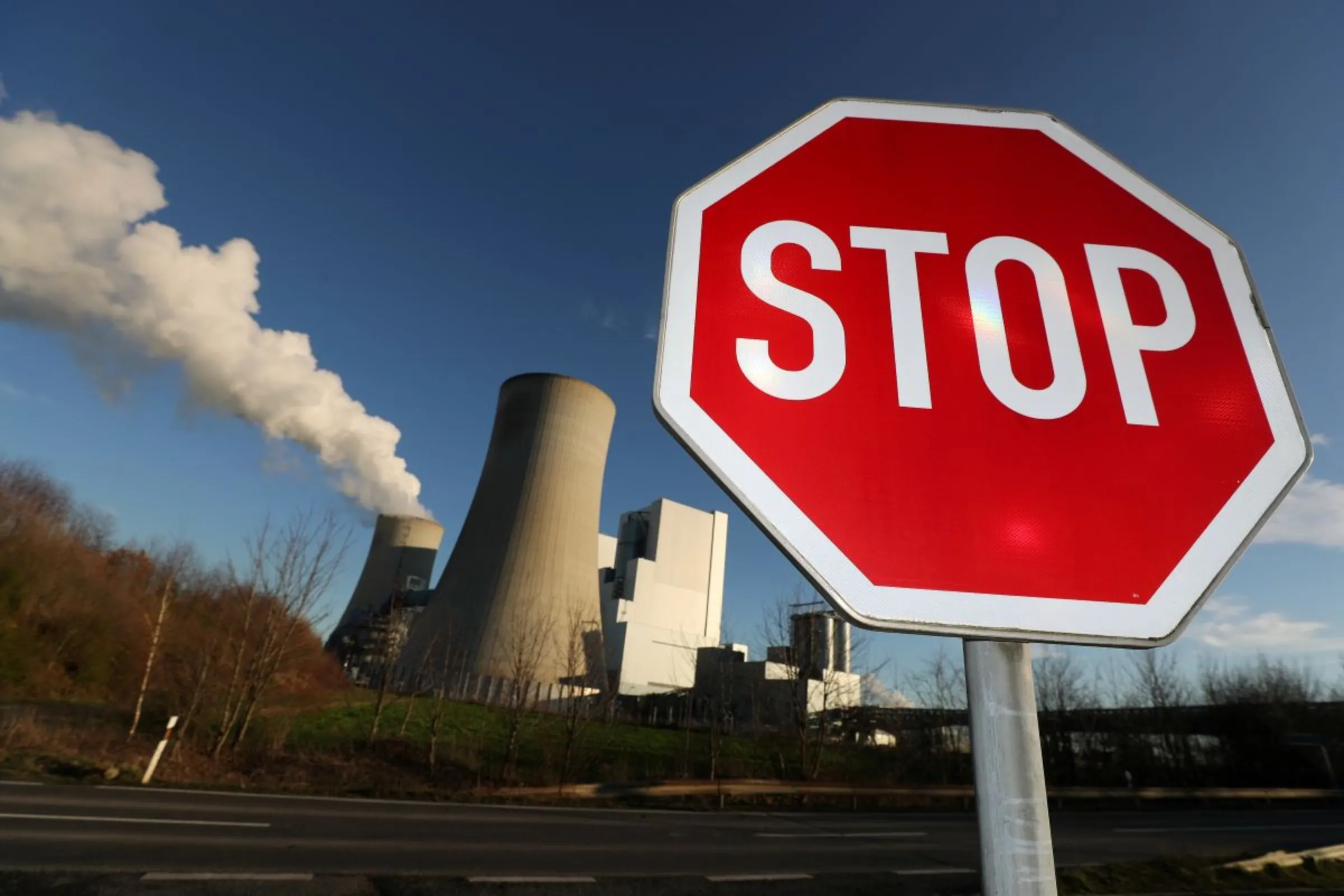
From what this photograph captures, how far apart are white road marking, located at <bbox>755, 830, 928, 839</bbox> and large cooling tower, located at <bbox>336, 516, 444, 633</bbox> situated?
26648 millimetres

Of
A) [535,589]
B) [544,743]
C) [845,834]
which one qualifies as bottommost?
[845,834]

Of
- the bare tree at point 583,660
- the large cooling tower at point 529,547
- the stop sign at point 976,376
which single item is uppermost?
the large cooling tower at point 529,547

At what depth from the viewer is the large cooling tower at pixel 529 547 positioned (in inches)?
744

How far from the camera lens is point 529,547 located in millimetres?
18891

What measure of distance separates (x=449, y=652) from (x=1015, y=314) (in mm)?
20375

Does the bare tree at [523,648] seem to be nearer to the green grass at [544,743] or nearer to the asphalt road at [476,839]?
the green grass at [544,743]

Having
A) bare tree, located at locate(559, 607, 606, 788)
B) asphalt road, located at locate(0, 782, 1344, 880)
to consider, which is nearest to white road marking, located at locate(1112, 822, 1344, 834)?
asphalt road, located at locate(0, 782, 1344, 880)

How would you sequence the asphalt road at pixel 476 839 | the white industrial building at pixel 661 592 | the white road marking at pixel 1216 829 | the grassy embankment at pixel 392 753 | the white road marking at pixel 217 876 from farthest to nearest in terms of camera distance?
the white industrial building at pixel 661 592 → the white road marking at pixel 1216 829 → the grassy embankment at pixel 392 753 → the asphalt road at pixel 476 839 → the white road marking at pixel 217 876

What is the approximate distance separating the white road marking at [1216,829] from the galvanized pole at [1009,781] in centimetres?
1385

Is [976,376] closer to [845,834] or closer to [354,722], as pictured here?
[845,834]

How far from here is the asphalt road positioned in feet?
18.3

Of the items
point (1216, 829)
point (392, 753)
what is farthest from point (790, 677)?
point (392, 753)

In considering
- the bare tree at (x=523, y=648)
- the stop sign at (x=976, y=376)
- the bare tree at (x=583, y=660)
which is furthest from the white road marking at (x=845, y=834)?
the stop sign at (x=976, y=376)

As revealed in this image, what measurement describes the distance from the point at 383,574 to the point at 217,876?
29.9 m
